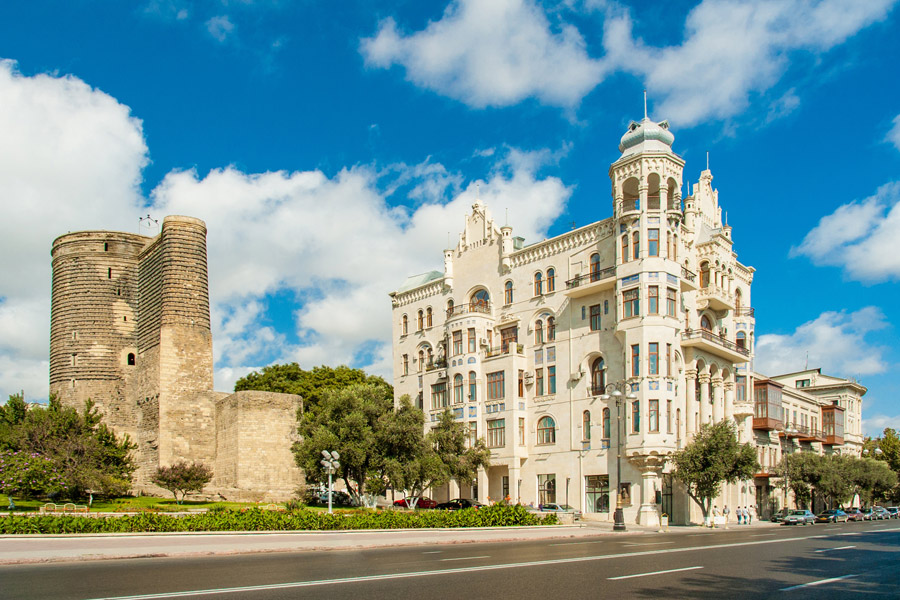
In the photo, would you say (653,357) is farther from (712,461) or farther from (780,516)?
(780,516)

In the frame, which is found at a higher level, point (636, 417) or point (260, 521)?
point (636, 417)

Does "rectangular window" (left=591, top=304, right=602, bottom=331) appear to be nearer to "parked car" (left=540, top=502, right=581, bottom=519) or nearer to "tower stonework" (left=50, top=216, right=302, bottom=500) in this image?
"parked car" (left=540, top=502, right=581, bottom=519)

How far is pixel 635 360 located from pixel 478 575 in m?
32.3

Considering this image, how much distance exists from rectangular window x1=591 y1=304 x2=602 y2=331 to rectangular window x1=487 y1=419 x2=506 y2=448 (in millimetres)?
8779

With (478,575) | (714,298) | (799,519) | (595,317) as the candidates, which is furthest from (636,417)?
(478,575)

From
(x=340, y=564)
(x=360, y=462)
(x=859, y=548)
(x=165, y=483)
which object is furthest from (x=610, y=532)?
(x=165, y=483)

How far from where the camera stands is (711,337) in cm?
4812

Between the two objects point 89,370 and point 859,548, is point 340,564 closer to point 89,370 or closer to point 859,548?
point 859,548

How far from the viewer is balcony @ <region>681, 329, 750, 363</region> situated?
47.0 meters

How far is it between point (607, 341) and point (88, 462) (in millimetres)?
30513

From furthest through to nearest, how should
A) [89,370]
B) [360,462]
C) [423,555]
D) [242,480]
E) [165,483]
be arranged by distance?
[89,370]
[242,480]
[165,483]
[360,462]
[423,555]

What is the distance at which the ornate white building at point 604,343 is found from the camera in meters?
44.2

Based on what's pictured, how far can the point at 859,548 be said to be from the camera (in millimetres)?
21719

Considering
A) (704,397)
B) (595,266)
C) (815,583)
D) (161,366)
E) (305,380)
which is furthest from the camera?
(305,380)
